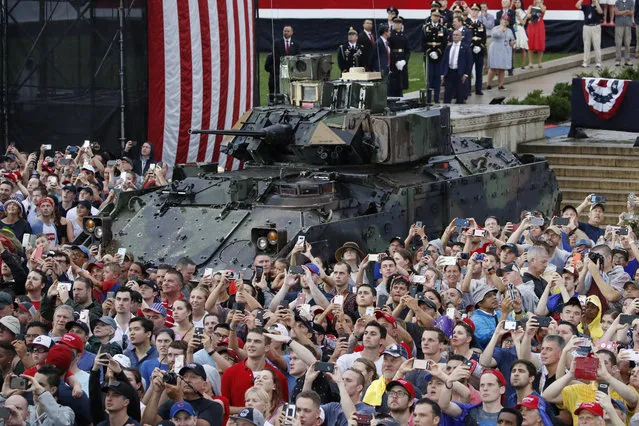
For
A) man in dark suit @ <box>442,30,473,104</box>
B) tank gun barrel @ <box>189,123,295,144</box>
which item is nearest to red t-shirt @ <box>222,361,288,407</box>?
tank gun barrel @ <box>189,123,295,144</box>

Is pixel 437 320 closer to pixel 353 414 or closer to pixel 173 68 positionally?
pixel 353 414

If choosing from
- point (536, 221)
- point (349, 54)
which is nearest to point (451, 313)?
point (536, 221)

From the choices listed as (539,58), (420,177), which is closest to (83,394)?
(420,177)

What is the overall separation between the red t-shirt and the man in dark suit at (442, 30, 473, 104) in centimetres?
1996

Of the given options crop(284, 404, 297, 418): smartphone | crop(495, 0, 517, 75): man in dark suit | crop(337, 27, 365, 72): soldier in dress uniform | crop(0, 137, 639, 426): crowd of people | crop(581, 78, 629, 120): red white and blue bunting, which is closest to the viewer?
crop(284, 404, 297, 418): smartphone

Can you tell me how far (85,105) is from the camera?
94.1 ft

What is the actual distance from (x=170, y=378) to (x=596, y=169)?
62.3 feet

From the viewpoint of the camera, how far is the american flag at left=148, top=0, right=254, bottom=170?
2811cm

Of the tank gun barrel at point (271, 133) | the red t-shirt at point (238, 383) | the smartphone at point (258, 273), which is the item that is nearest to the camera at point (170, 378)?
the red t-shirt at point (238, 383)

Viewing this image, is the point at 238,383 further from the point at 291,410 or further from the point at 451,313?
the point at 451,313

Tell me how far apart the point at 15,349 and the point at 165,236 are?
24.7 ft

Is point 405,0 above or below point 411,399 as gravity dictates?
above

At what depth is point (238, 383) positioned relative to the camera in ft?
44.2

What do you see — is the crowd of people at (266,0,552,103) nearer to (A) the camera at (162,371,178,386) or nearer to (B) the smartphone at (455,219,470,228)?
(B) the smartphone at (455,219,470,228)
